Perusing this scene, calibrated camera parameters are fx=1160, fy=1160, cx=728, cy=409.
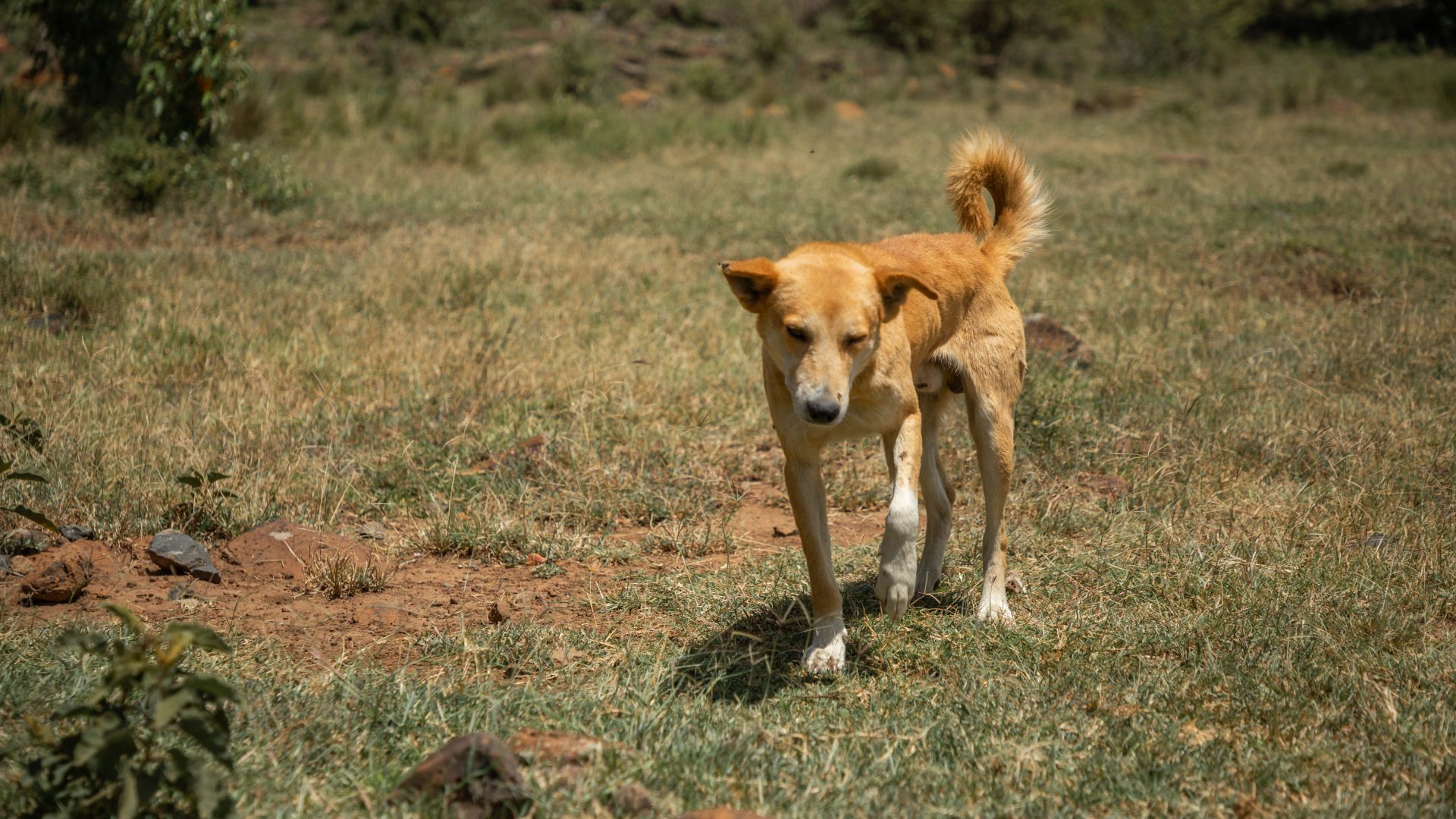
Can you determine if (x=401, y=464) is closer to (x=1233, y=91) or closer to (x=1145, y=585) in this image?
(x=1145, y=585)

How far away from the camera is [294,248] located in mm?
9195

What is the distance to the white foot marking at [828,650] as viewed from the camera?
147 inches

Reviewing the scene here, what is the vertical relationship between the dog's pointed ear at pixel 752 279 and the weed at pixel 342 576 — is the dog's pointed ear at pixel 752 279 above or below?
above

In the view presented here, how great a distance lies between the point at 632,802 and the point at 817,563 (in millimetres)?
1225

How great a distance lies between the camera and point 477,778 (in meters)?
2.65

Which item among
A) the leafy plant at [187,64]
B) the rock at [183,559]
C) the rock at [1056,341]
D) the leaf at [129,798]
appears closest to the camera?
the leaf at [129,798]

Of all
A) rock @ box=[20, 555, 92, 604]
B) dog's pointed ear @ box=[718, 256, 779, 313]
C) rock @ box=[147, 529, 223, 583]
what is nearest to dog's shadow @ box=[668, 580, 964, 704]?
dog's pointed ear @ box=[718, 256, 779, 313]

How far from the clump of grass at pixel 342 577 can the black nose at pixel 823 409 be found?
6.48 ft

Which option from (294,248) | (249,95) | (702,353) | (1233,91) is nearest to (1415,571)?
(702,353)

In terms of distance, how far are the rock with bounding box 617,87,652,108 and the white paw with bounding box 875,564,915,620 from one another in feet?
52.5

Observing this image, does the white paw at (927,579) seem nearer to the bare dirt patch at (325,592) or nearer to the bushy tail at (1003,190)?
the bare dirt patch at (325,592)

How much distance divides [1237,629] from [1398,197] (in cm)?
966

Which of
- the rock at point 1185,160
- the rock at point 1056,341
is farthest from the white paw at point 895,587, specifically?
the rock at point 1185,160

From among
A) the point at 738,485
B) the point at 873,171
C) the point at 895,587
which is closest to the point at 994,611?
the point at 895,587
